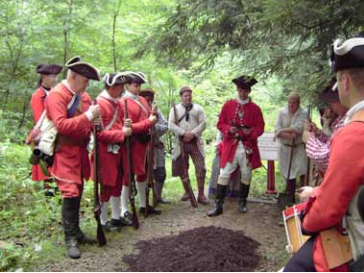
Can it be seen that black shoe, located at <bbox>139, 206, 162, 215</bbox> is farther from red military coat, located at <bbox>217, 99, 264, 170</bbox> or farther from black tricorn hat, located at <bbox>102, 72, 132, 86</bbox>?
black tricorn hat, located at <bbox>102, 72, 132, 86</bbox>

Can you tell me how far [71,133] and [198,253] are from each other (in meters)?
2.08

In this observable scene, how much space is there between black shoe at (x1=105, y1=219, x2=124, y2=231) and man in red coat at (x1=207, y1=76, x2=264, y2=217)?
1.61 meters

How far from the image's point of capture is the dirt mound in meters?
4.47

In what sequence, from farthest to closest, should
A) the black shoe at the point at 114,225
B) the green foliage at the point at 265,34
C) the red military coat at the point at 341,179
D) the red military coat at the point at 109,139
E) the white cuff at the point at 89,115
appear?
the black shoe at the point at 114,225 → the red military coat at the point at 109,139 → the white cuff at the point at 89,115 → the green foliage at the point at 265,34 → the red military coat at the point at 341,179

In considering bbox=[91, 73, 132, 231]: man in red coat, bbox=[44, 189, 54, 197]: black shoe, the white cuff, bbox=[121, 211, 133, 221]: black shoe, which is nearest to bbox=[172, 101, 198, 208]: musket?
bbox=[121, 211, 133, 221]: black shoe

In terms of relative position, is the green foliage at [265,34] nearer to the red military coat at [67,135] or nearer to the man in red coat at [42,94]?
the man in red coat at [42,94]

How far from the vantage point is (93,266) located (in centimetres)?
460

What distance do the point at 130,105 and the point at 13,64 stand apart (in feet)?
16.2

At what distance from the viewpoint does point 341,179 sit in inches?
72.9

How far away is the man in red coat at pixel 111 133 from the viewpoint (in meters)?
5.38

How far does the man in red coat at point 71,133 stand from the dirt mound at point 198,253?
0.88 metres

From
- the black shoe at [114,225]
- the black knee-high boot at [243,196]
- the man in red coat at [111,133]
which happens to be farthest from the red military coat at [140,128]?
the black knee-high boot at [243,196]

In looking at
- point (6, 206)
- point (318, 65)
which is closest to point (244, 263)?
point (318, 65)

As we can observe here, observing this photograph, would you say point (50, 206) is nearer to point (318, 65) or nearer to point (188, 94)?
point (188, 94)
